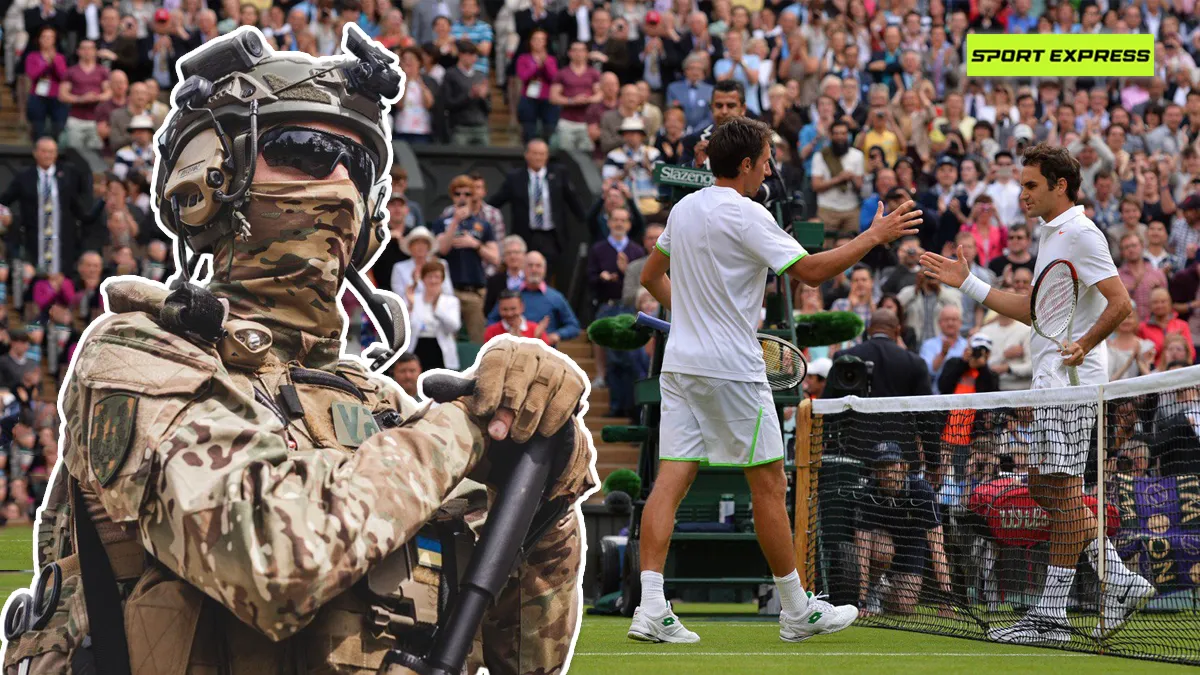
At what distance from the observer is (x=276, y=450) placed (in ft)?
13.2

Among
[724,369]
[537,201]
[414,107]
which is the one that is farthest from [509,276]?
[724,369]

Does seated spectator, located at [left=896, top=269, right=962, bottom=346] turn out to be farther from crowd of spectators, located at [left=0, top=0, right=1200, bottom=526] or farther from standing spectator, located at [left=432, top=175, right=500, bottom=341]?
standing spectator, located at [left=432, top=175, right=500, bottom=341]

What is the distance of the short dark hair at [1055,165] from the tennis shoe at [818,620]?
1.96 m

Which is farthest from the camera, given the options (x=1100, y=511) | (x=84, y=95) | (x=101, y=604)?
(x=84, y=95)

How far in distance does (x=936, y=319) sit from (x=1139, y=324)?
1.61 m

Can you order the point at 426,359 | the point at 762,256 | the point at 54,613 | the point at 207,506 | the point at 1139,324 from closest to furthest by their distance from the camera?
the point at 207,506 < the point at 54,613 < the point at 762,256 < the point at 426,359 < the point at 1139,324

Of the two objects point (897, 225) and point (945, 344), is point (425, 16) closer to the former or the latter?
point (945, 344)

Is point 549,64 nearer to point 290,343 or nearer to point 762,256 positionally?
point 762,256

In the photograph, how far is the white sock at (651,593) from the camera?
715 centimetres

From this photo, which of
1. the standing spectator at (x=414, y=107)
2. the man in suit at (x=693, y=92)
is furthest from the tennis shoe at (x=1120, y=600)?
the man in suit at (x=693, y=92)

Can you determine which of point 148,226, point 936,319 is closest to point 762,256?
point 148,226

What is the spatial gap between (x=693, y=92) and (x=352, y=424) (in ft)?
46.7

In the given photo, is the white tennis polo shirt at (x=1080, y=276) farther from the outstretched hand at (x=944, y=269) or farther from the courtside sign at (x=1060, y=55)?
the courtside sign at (x=1060, y=55)

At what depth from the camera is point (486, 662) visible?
4.50 meters
